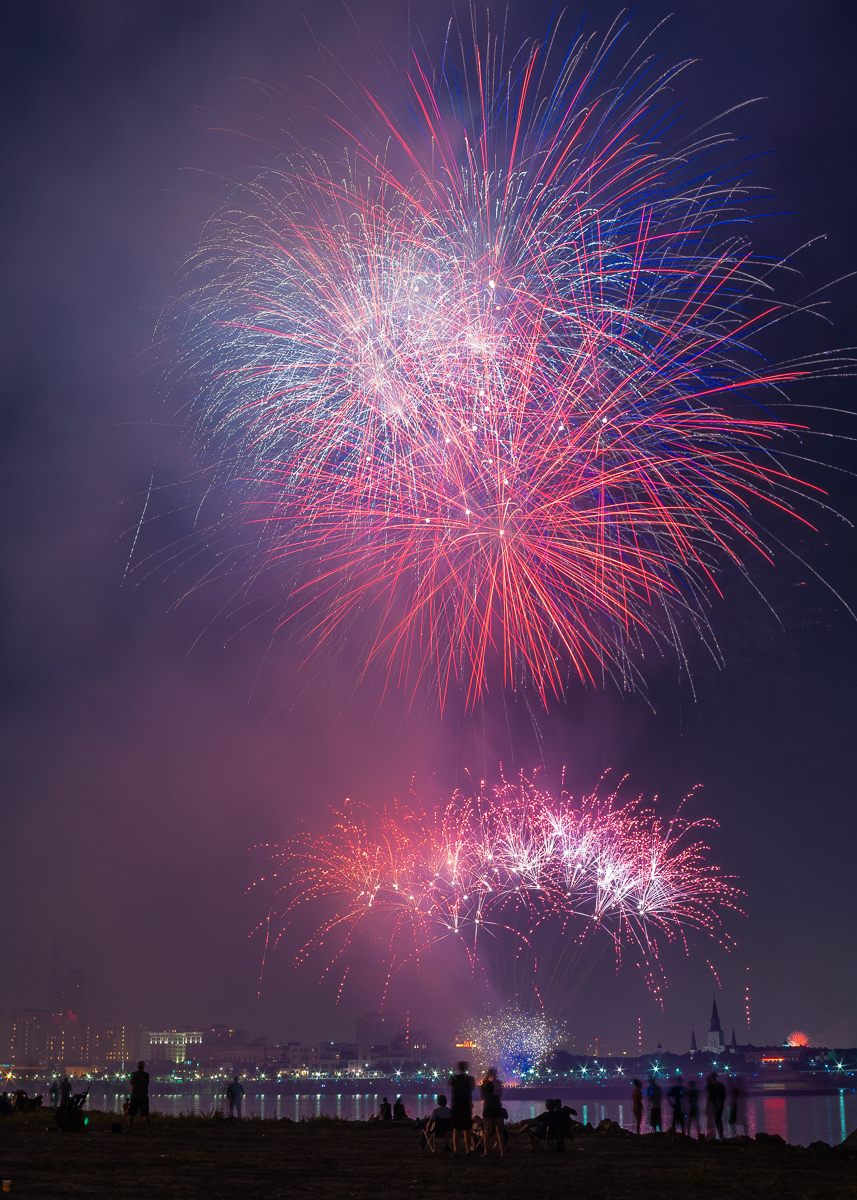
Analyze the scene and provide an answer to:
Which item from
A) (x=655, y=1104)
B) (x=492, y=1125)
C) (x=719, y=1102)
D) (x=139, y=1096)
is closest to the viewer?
(x=492, y=1125)

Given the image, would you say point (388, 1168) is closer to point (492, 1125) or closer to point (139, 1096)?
point (492, 1125)

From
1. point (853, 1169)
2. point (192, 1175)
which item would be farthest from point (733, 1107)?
point (192, 1175)

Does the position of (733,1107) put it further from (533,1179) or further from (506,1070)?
(506,1070)

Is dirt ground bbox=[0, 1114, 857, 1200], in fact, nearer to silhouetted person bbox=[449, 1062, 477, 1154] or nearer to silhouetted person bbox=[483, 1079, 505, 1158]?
silhouetted person bbox=[483, 1079, 505, 1158]

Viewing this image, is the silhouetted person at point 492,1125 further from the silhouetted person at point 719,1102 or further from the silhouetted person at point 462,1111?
the silhouetted person at point 719,1102

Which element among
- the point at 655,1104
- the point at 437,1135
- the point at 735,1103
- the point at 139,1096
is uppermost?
the point at 437,1135

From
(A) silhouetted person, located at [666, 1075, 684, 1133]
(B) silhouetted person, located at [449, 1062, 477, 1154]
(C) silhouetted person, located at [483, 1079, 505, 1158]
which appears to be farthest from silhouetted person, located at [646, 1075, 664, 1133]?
(B) silhouetted person, located at [449, 1062, 477, 1154]

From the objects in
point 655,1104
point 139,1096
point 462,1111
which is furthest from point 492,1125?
point 655,1104
